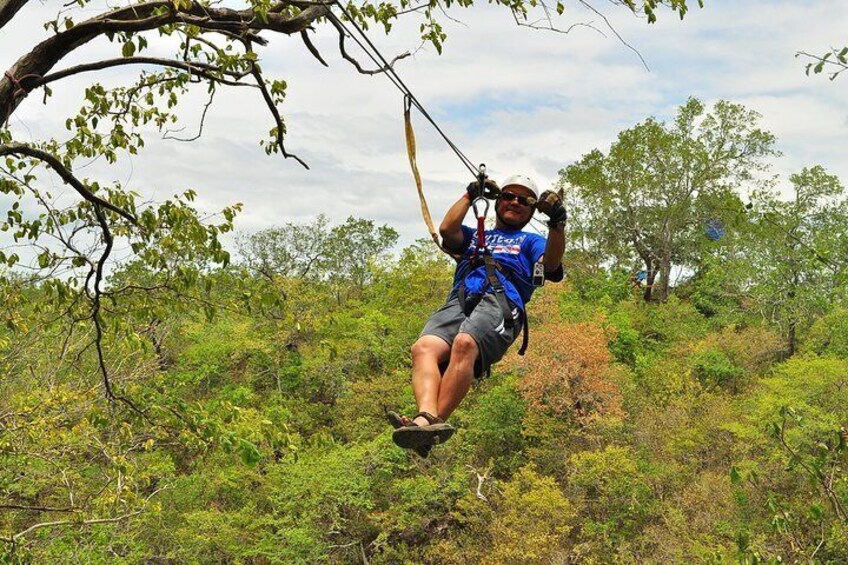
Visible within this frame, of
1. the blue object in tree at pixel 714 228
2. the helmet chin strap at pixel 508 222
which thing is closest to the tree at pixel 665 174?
the blue object in tree at pixel 714 228

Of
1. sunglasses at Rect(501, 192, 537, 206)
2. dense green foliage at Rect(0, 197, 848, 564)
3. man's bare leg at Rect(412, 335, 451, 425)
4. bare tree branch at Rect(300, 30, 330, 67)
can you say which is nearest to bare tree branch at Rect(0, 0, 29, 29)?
bare tree branch at Rect(300, 30, 330, 67)

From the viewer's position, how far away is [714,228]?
30891 millimetres

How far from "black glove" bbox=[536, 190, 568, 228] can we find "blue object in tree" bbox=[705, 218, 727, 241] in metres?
28.5

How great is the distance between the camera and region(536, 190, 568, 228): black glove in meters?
3.36

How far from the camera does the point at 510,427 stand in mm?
22094

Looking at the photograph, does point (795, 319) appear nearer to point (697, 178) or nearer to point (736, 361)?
point (736, 361)

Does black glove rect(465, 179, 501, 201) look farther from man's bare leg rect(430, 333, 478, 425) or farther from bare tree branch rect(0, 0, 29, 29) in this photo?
bare tree branch rect(0, 0, 29, 29)

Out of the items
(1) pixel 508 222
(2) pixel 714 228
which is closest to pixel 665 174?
(2) pixel 714 228

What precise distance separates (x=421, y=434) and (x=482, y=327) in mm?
582

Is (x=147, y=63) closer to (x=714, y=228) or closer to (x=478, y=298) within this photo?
(x=478, y=298)

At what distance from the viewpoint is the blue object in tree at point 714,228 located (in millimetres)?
30094

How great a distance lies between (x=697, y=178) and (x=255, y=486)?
20068 mm

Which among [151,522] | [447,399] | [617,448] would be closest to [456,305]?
[447,399]

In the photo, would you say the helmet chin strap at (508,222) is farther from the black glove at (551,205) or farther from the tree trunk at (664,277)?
the tree trunk at (664,277)
